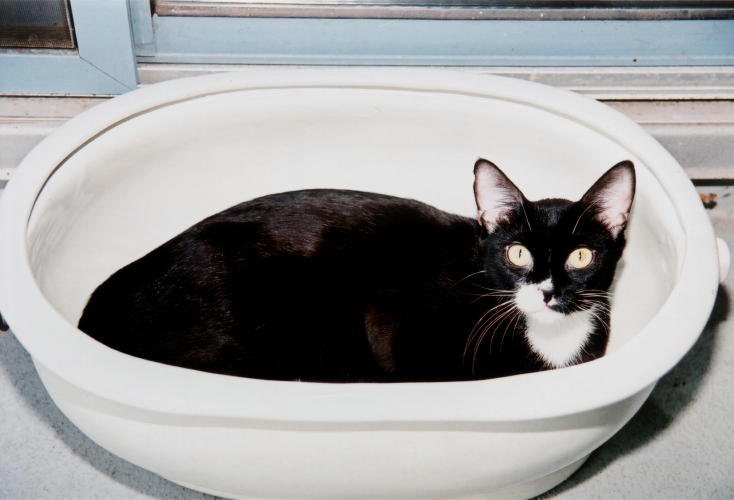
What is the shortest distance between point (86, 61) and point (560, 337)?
41.9 inches

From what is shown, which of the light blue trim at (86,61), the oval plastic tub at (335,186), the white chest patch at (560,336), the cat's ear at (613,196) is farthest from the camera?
the light blue trim at (86,61)

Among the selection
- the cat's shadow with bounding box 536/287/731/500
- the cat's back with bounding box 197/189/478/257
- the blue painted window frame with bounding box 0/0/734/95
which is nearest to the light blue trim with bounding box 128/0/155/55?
the blue painted window frame with bounding box 0/0/734/95

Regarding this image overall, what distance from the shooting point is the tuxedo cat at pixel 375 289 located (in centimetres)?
107

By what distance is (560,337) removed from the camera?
115cm

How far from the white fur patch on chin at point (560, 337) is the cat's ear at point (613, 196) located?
0.15 m

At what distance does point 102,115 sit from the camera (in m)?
1.19

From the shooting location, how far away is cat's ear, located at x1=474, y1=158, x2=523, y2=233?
106 centimetres

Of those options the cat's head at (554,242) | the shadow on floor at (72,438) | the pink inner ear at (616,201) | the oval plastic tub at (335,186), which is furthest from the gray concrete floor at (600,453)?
the pink inner ear at (616,201)

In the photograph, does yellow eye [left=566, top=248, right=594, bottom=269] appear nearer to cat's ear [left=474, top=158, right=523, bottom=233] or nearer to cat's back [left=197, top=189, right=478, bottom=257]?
cat's ear [left=474, top=158, right=523, bottom=233]

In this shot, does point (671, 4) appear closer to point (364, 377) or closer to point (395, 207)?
point (395, 207)

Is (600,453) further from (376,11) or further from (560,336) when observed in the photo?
(376,11)

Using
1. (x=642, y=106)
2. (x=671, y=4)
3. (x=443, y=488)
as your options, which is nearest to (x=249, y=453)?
(x=443, y=488)

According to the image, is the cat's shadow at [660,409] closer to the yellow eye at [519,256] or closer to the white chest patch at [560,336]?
the white chest patch at [560,336]

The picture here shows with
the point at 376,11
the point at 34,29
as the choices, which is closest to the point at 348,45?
the point at 376,11
